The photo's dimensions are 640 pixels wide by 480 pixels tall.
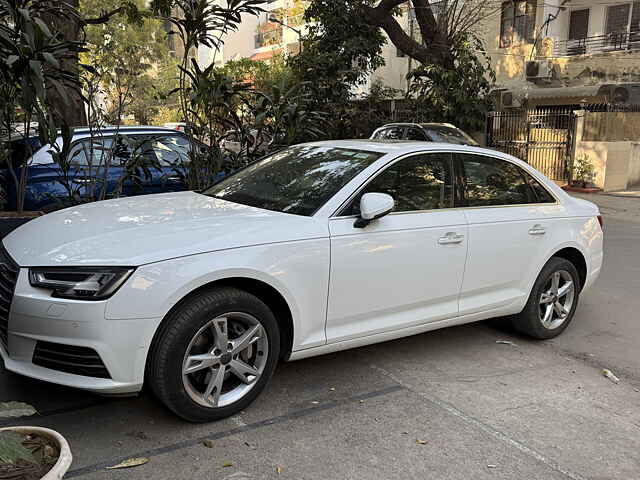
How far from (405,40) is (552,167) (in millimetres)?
5448

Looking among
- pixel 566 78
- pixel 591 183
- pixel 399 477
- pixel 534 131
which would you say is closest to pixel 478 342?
pixel 399 477

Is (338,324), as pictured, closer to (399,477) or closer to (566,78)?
(399,477)

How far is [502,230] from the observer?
15.6 ft

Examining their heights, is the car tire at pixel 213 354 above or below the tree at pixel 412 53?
below

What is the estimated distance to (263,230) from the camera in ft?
12.3

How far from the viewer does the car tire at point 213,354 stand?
11.0 ft

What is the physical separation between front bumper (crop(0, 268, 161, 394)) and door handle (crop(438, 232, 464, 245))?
6.70 feet

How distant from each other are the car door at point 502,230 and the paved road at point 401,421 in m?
0.54

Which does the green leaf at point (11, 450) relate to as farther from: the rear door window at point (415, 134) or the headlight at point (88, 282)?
the rear door window at point (415, 134)

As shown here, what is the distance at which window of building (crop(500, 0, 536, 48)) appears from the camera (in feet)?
79.5

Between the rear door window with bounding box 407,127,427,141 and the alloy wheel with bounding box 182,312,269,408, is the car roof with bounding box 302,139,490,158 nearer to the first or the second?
the alloy wheel with bounding box 182,312,269,408

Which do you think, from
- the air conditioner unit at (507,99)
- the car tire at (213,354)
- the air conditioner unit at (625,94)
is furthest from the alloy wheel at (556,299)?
the air conditioner unit at (507,99)

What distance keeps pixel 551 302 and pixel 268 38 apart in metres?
41.9

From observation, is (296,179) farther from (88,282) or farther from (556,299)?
(556,299)
